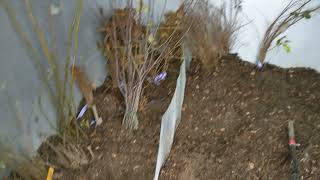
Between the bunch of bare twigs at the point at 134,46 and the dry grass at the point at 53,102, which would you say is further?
the bunch of bare twigs at the point at 134,46

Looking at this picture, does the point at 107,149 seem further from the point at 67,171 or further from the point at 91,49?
the point at 91,49

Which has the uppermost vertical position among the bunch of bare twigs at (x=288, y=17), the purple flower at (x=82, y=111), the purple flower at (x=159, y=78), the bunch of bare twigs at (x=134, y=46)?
the bunch of bare twigs at (x=288, y=17)

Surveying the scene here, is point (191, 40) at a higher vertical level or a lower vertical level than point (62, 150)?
higher

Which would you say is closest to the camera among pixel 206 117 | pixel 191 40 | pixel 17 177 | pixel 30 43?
pixel 30 43

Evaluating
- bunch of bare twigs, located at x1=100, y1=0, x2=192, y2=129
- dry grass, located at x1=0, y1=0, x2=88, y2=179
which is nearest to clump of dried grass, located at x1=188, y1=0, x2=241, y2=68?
bunch of bare twigs, located at x1=100, y1=0, x2=192, y2=129

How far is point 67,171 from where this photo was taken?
1811mm

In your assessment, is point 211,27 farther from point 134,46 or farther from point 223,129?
point 223,129

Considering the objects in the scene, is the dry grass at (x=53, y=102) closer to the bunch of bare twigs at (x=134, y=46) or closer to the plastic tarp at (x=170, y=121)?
the bunch of bare twigs at (x=134, y=46)

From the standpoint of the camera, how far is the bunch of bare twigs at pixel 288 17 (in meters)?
1.99

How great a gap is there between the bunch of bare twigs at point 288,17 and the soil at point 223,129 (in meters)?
0.16

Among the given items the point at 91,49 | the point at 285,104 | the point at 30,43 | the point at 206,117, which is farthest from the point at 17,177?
the point at 285,104

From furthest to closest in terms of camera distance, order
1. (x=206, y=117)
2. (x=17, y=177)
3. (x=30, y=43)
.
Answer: (x=206, y=117) < (x=17, y=177) < (x=30, y=43)

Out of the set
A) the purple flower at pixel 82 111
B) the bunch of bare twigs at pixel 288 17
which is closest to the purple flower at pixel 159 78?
the purple flower at pixel 82 111

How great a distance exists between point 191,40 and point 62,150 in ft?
2.57
